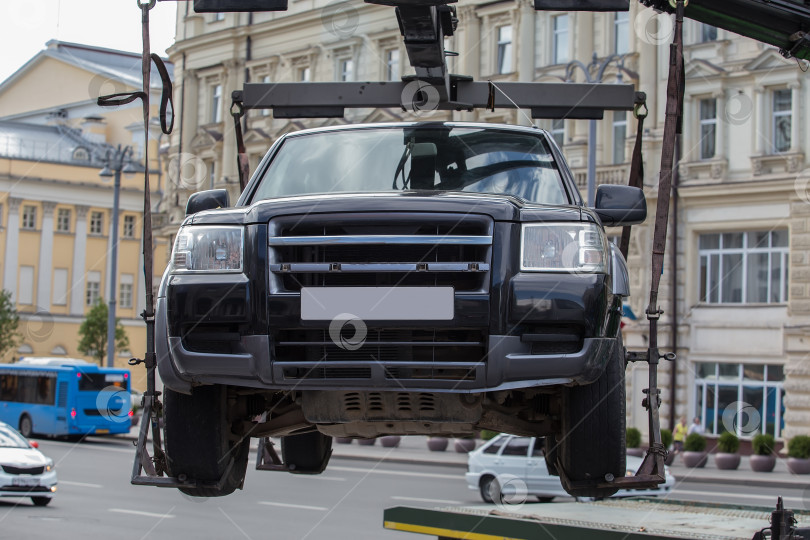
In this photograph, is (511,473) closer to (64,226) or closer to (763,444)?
(763,444)

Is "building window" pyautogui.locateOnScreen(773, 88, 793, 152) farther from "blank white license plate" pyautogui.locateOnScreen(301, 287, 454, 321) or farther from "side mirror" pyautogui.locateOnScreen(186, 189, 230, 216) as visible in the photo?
"blank white license plate" pyautogui.locateOnScreen(301, 287, 454, 321)

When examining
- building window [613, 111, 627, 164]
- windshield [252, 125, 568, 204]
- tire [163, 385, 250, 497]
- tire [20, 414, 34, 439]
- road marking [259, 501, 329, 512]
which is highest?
building window [613, 111, 627, 164]

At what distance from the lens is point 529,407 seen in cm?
523

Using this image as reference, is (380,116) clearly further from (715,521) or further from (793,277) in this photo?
(715,521)

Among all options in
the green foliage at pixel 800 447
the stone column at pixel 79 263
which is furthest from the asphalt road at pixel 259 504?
the stone column at pixel 79 263

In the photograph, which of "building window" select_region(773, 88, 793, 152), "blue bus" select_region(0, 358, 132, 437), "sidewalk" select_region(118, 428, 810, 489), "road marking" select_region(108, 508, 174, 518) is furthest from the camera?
"blue bus" select_region(0, 358, 132, 437)

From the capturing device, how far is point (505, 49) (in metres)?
39.6

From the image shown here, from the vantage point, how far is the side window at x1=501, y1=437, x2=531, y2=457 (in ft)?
76.6

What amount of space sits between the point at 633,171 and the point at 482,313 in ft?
5.54

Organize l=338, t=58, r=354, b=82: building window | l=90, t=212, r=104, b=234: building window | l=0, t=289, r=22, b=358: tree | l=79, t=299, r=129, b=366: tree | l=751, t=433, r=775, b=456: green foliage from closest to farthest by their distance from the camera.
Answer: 1. l=751, t=433, r=775, b=456: green foliage
2. l=338, t=58, r=354, b=82: building window
3. l=79, t=299, r=129, b=366: tree
4. l=0, t=289, r=22, b=358: tree
5. l=90, t=212, r=104, b=234: building window

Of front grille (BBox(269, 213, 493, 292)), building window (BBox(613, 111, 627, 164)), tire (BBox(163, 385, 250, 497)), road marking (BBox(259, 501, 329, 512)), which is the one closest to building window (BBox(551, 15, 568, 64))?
building window (BBox(613, 111, 627, 164))

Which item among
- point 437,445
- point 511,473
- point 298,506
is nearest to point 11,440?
point 298,506

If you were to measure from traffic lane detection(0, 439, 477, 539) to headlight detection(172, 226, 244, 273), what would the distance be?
36.7 ft

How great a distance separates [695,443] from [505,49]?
1465 centimetres
